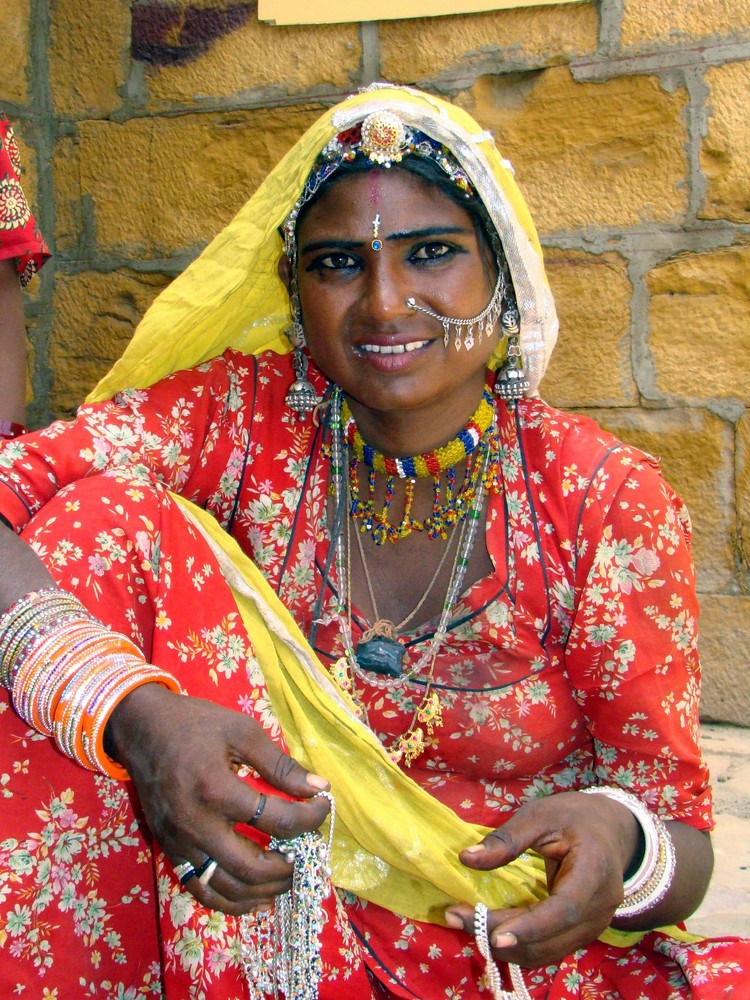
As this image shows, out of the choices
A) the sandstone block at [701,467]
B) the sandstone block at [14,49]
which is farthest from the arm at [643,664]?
the sandstone block at [14,49]

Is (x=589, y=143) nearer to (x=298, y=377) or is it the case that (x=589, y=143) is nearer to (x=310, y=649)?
(x=298, y=377)

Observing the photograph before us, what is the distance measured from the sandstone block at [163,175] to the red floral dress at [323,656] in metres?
1.19

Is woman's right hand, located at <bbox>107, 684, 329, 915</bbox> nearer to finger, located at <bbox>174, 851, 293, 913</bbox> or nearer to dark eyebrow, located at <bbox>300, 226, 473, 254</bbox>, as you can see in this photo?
finger, located at <bbox>174, 851, 293, 913</bbox>

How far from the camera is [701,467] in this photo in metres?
2.54

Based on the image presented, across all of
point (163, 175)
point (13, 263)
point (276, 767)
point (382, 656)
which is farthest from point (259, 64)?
point (276, 767)

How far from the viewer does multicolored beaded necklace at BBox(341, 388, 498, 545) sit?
1.71 m

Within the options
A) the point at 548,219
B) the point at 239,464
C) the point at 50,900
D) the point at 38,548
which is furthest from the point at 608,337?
the point at 50,900

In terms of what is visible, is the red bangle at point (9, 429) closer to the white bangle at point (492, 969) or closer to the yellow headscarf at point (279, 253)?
the yellow headscarf at point (279, 253)

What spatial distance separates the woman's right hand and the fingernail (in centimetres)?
25

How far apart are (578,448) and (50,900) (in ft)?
3.31

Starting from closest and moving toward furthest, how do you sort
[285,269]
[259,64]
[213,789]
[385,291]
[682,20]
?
[213,789] < [385,291] < [285,269] < [682,20] < [259,64]

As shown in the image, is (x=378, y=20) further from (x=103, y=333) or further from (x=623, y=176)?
(x=103, y=333)

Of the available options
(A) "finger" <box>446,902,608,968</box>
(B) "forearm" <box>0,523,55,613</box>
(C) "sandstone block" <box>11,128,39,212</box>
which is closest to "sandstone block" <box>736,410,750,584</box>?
(A) "finger" <box>446,902,608,968</box>

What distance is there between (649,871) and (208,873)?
2.14ft
